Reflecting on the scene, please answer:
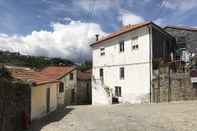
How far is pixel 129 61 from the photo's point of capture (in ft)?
92.4

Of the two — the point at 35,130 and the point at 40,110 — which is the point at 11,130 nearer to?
the point at 35,130

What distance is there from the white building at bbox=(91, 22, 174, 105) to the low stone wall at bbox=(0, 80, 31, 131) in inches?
599

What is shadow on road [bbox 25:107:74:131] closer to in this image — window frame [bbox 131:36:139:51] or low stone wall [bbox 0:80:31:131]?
low stone wall [bbox 0:80:31:131]

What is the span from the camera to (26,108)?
13.1m

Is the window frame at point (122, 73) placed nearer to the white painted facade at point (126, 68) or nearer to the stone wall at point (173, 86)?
the white painted facade at point (126, 68)

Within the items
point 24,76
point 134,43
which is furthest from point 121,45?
point 24,76

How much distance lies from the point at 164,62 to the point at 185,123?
13797 millimetres

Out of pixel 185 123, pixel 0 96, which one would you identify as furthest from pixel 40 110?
pixel 185 123

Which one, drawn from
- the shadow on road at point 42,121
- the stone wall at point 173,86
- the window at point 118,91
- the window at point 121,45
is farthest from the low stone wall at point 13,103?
the window at point 121,45

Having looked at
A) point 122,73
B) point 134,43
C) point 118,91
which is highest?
point 134,43

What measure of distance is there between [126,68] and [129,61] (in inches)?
37.4

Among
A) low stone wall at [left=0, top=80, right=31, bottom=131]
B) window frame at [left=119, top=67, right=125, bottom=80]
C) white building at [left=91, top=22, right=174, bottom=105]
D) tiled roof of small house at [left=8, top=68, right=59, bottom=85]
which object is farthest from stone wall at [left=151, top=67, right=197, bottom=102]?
low stone wall at [left=0, top=80, right=31, bottom=131]

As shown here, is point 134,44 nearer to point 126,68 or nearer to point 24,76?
point 126,68

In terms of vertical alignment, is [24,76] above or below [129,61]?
below
